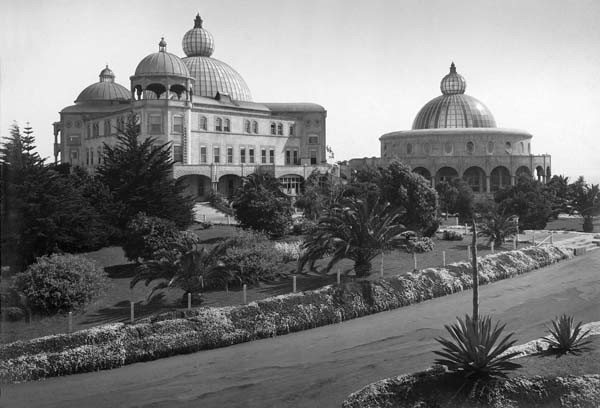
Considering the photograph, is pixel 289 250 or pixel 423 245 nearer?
pixel 289 250

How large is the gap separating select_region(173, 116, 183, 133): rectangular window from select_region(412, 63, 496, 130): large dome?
47677 millimetres

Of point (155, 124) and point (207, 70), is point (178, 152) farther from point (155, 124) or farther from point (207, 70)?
point (207, 70)

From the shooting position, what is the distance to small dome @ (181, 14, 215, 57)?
85000 millimetres

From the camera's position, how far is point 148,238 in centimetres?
2627

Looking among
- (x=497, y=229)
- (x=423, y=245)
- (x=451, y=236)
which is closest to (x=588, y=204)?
(x=451, y=236)

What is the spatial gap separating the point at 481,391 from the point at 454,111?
3525 inches

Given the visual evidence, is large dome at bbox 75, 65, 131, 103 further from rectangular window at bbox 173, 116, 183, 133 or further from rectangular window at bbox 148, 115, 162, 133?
rectangular window at bbox 148, 115, 162, 133

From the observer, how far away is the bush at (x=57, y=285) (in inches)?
799

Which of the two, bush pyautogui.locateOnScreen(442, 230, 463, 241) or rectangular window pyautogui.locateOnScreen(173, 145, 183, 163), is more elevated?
rectangular window pyautogui.locateOnScreen(173, 145, 183, 163)

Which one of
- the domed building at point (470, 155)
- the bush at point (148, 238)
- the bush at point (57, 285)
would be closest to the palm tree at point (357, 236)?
the bush at point (148, 238)

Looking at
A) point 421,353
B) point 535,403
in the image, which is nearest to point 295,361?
point 421,353

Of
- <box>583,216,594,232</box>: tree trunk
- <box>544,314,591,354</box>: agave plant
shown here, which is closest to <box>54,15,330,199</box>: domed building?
<box>583,216,594,232</box>: tree trunk

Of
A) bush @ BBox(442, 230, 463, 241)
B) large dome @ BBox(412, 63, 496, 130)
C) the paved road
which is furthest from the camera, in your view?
large dome @ BBox(412, 63, 496, 130)

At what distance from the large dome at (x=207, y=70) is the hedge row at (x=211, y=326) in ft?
194
